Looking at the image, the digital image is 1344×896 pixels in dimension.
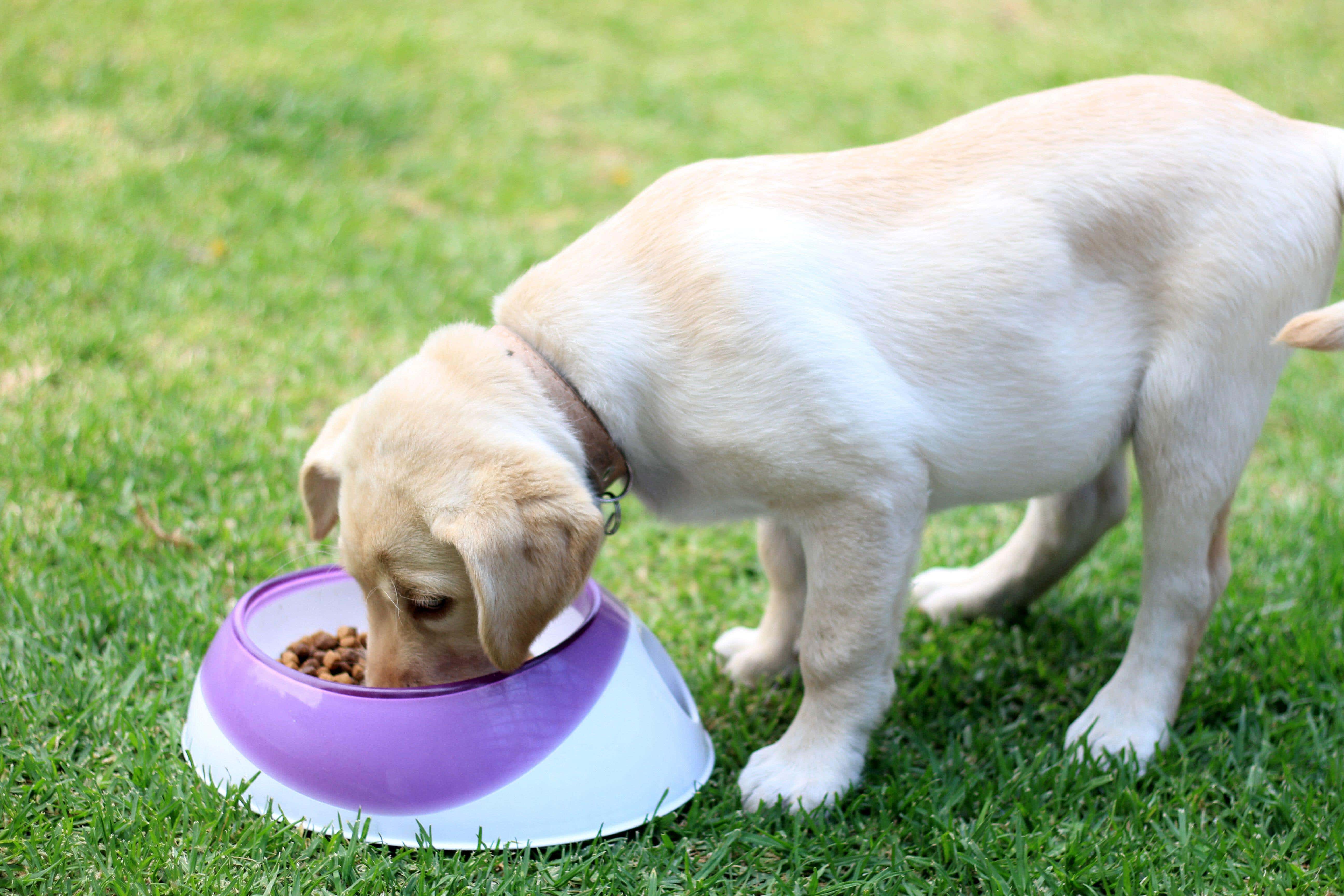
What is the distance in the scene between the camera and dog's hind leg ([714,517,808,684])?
324 cm

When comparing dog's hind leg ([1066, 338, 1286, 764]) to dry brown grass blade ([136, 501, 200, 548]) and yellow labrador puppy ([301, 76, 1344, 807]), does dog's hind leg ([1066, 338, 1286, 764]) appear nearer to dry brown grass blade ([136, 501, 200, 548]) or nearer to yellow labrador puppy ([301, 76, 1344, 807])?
yellow labrador puppy ([301, 76, 1344, 807])

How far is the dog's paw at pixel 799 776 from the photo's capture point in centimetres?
275

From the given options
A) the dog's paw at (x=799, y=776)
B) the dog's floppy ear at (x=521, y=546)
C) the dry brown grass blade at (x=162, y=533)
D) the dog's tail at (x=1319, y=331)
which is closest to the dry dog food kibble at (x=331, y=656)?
the dog's floppy ear at (x=521, y=546)

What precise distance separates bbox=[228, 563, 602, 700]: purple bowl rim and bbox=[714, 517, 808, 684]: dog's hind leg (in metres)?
0.56

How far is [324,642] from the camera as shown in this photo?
2.99m

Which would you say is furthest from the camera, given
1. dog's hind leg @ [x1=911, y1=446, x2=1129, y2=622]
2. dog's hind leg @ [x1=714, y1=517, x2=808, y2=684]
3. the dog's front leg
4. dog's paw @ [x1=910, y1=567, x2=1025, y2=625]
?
dog's paw @ [x1=910, y1=567, x2=1025, y2=625]

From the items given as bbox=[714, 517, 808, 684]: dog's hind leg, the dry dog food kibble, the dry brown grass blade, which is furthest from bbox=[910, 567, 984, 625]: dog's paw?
the dry brown grass blade

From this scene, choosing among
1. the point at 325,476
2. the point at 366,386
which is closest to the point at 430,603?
the point at 325,476

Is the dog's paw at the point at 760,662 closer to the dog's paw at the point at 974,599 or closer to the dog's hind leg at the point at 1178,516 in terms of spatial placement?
the dog's paw at the point at 974,599

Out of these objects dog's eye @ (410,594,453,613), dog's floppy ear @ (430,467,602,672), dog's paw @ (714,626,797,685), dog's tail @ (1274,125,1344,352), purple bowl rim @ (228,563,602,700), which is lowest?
dog's paw @ (714,626,797,685)

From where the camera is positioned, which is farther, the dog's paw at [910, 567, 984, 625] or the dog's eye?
the dog's paw at [910, 567, 984, 625]

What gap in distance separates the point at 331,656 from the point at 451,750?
0.61m

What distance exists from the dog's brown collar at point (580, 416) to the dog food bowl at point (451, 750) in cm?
39

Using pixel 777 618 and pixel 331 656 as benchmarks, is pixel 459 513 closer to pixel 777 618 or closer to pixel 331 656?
pixel 331 656
